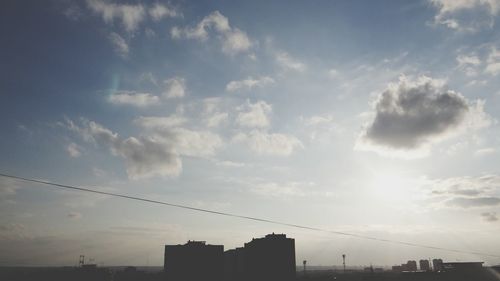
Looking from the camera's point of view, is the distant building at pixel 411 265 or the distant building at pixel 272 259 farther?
the distant building at pixel 411 265

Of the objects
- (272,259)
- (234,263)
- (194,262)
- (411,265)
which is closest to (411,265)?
(411,265)

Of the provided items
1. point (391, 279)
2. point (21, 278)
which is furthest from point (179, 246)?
point (391, 279)

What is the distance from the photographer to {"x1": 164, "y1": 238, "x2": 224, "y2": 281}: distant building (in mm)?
65125

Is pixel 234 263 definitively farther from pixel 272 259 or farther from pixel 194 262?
pixel 272 259

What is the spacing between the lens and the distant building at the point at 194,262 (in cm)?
6512

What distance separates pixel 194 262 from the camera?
6588 cm

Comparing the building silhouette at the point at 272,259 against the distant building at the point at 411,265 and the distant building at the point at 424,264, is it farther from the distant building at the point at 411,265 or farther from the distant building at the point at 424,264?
the distant building at the point at 424,264

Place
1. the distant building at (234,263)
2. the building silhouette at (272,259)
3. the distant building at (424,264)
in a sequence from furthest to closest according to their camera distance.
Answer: the distant building at (424,264), the distant building at (234,263), the building silhouette at (272,259)

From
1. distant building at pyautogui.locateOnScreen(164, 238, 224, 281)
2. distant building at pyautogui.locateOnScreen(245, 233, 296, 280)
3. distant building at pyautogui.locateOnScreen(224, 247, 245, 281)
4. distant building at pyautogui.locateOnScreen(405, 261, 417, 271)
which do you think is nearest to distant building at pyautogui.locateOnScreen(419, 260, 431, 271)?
distant building at pyautogui.locateOnScreen(405, 261, 417, 271)

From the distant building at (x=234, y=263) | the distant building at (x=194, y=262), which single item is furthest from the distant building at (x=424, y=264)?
the distant building at (x=194, y=262)

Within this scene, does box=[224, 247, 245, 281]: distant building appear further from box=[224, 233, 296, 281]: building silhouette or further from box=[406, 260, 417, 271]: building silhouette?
box=[406, 260, 417, 271]: building silhouette

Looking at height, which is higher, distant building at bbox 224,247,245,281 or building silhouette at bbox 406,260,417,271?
distant building at bbox 224,247,245,281

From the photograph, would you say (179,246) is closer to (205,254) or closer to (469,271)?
(205,254)

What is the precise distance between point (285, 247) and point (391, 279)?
24216mm
